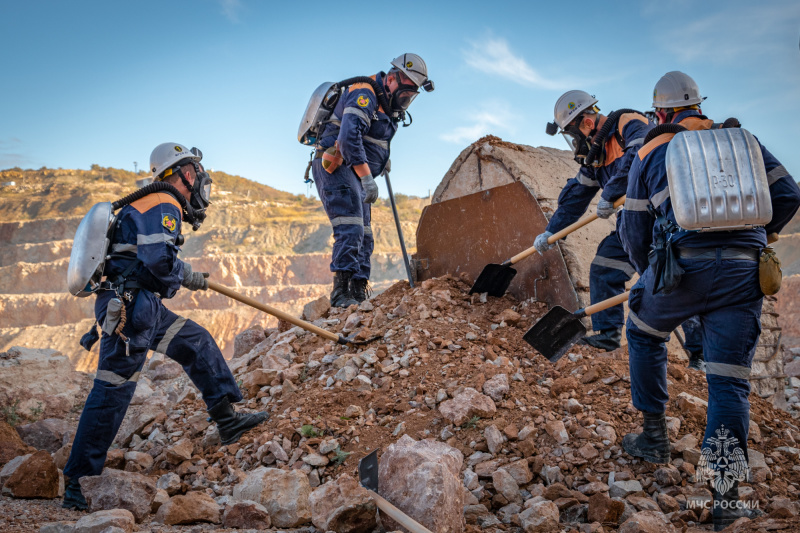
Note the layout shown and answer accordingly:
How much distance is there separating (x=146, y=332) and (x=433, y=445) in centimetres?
175

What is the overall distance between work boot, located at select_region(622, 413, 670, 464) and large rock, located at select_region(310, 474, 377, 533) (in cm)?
142

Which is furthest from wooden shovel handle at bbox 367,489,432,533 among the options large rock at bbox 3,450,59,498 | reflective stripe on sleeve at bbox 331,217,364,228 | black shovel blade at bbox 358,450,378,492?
reflective stripe on sleeve at bbox 331,217,364,228

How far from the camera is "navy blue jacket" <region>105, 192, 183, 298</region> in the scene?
3162 millimetres

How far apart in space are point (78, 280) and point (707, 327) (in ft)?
10.4

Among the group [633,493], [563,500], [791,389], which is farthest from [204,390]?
[791,389]

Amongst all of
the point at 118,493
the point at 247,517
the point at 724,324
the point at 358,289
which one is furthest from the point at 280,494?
the point at 358,289

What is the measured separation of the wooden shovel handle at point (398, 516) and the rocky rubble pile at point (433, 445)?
0.19 feet

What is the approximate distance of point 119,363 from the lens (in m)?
3.13

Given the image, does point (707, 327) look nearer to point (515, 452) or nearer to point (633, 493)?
point (633, 493)

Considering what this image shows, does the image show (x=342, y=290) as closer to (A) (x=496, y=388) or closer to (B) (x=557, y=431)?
(A) (x=496, y=388)

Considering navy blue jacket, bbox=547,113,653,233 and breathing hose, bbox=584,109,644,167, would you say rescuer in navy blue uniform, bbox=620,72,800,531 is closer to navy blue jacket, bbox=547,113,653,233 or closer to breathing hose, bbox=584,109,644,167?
navy blue jacket, bbox=547,113,653,233

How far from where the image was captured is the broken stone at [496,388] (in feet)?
11.1

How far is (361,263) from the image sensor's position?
5477 millimetres

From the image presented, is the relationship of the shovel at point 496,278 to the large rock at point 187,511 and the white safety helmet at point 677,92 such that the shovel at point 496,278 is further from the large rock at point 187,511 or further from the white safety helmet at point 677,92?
the large rock at point 187,511
